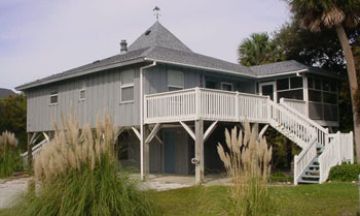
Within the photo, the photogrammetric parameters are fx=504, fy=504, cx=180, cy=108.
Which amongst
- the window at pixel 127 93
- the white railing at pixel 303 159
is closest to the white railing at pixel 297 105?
the white railing at pixel 303 159

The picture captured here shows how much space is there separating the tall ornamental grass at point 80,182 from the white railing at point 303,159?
10.6 m

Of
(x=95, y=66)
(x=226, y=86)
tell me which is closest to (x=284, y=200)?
(x=95, y=66)

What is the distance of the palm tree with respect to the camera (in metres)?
21.1

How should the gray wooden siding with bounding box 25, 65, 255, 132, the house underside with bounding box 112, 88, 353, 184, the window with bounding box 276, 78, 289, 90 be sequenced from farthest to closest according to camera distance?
the window with bounding box 276, 78, 289, 90
the gray wooden siding with bounding box 25, 65, 255, 132
the house underside with bounding box 112, 88, 353, 184

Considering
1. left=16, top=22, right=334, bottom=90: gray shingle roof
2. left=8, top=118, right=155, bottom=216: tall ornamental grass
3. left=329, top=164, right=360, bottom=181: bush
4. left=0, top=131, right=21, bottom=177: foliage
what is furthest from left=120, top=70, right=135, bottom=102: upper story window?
left=8, top=118, right=155, bottom=216: tall ornamental grass

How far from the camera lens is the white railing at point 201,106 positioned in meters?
18.0

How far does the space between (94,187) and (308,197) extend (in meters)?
7.23

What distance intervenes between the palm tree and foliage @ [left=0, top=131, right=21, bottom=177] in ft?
45.1

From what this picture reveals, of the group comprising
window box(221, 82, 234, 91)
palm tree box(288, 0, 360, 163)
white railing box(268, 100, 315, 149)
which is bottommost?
white railing box(268, 100, 315, 149)

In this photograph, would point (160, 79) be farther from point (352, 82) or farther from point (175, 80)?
point (352, 82)

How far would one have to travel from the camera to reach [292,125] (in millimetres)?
20141

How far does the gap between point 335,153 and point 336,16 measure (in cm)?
637

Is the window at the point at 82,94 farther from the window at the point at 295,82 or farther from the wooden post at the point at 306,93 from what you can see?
the wooden post at the point at 306,93

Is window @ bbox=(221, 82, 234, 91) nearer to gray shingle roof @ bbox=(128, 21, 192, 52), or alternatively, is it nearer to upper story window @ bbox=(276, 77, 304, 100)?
upper story window @ bbox=(276, 77, 304, 100)
